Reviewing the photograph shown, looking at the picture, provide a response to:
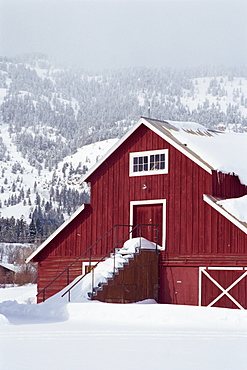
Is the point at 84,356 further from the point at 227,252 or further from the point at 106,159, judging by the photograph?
the point at 106,159

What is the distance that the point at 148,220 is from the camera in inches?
1099

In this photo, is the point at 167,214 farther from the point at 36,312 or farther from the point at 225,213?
the point at 36,312

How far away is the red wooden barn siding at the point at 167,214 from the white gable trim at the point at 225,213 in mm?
247

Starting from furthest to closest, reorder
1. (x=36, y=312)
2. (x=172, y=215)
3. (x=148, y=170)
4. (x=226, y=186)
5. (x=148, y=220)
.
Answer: (x=148, y=170), (x=148, y=220), (x=226, y=186), (x=172, y=215), (x=36, y=312)

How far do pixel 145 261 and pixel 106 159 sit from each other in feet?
17.6

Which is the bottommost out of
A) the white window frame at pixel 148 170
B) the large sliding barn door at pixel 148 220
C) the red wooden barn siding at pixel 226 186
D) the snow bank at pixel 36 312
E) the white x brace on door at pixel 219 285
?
the snow bank at pixel 36 312

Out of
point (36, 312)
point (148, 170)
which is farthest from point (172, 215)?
point (36, 312)

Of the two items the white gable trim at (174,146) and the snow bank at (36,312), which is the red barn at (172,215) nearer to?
the white gable trim at (174,146)

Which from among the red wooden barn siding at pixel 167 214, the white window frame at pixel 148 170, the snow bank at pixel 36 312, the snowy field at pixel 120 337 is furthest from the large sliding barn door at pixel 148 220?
the snowy field at pixel 120 337

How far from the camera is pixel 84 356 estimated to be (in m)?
12.6

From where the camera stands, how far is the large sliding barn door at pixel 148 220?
90.3 ft

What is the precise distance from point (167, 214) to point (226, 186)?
8.69 feet

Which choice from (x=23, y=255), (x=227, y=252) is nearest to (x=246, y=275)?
(x=227, y=252)

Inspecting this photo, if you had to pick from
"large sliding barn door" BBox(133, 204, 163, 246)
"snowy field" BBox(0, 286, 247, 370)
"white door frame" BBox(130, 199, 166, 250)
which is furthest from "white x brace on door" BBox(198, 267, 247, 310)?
"snowy field" BBox(0, 286, 247, 370)
